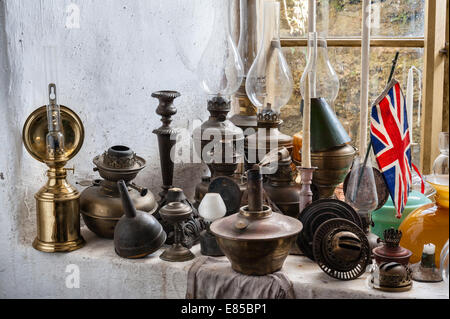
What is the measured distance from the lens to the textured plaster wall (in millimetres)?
2123

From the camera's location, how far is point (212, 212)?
204cm

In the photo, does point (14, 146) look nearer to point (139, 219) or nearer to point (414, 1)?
point (139, 219)

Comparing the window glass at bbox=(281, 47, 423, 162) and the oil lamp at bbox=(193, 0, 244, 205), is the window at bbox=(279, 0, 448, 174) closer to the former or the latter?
the window glass at bbox=(281, 47, 423, 162)

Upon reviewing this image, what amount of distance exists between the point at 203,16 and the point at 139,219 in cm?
115

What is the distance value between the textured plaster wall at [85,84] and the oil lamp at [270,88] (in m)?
0.45

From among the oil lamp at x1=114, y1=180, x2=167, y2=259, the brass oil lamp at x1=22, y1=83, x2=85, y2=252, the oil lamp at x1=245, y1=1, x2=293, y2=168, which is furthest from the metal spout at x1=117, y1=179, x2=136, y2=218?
the oil lamp at x1=245, y1=1, x2=293, y2=168

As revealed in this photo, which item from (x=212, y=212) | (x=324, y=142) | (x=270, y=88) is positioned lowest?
(x=212, y=212)

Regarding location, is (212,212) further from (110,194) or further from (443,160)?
(443,160)

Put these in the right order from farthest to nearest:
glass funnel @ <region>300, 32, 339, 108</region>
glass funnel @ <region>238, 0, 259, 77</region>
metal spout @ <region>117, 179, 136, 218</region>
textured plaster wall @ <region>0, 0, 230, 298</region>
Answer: glass funnel @ <region>238, 0, 259, 77</region>
glass funnel @ <region>300, 32, 339, 108</region>
textured plaster wall @ <region>0, 0, 230, 298</region>
metal spout @ <region>117, 179, 136, 218</region>

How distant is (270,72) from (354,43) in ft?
1.95

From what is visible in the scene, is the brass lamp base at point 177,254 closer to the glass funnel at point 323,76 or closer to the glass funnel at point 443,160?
the glass funnel at point 323,76

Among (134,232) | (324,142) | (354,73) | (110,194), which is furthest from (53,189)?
(354,73)

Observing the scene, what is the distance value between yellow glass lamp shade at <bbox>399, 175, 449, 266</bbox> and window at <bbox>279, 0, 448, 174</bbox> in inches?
24.4

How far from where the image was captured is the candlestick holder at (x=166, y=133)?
90.3 inches
